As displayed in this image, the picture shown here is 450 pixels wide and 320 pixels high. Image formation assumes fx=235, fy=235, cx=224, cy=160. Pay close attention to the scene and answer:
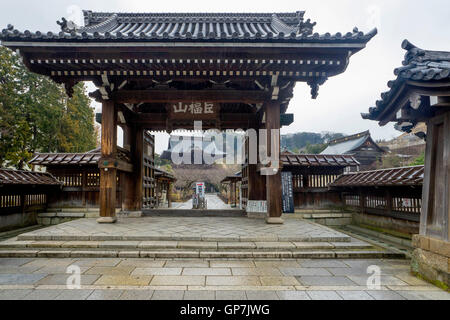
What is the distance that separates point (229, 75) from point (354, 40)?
10.9ft

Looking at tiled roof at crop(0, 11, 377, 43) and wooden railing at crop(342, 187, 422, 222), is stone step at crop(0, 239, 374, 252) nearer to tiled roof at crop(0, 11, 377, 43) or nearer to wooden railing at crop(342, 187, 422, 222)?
wooden railing at crop(342, 187, 422, 222)

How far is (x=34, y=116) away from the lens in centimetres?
1788

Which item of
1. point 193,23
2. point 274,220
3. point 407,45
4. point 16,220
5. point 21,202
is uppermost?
point 193,23

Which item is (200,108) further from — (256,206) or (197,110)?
(256,206)

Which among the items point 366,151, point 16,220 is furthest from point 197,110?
point 366,151

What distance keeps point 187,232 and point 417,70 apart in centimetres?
562

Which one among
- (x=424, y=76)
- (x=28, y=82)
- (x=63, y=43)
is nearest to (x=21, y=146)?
(x=28, y=82)

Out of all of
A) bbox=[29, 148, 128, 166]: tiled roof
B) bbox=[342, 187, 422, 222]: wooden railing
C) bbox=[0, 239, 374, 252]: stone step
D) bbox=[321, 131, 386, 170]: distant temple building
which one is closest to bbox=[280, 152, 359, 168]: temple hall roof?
bbox=[342, 187, 422, 222]: wooden railing

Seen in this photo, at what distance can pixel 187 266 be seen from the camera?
4.50 metres

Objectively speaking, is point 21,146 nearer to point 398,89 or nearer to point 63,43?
point 63,43

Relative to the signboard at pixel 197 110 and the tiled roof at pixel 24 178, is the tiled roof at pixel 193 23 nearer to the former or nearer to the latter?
the signboard at pixel 197 110

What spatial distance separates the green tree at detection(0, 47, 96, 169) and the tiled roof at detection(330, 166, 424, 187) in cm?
2046

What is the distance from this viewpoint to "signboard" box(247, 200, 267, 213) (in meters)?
8.78

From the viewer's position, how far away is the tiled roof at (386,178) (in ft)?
19.0
